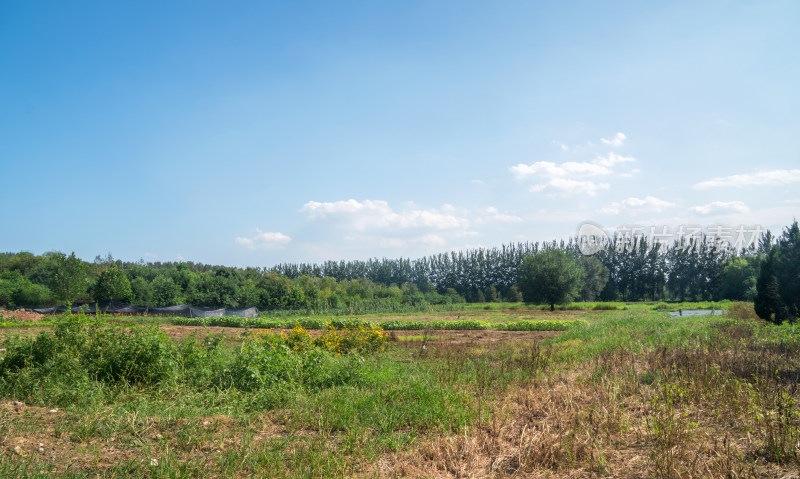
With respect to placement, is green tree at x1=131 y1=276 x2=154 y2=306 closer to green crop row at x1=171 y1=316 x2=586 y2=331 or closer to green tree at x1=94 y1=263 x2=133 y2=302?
green tree at x1=94 y1=263 x2=133 y2=302

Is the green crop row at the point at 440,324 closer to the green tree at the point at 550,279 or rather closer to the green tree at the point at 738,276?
the green tree at the point at 550,279

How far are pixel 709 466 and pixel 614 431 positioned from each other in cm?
123

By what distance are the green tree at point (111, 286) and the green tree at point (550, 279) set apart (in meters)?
45.9

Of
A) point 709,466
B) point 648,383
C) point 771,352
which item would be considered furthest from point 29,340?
point 771,352

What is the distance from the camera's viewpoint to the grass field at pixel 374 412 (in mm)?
4328

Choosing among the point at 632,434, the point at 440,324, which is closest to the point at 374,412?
the point at 632,434

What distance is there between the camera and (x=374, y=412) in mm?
5957

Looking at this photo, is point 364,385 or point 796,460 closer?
point 796,460

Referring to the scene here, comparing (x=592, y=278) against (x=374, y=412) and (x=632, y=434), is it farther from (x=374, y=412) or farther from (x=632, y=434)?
(x=374, y=412)

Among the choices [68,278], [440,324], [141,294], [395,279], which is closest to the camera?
[440,324]

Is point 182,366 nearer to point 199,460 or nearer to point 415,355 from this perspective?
point 199,460

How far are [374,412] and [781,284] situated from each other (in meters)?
19.9

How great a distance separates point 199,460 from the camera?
14.5 ft

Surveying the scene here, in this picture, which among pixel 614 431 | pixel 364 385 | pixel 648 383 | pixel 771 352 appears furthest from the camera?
pixel 771 352
